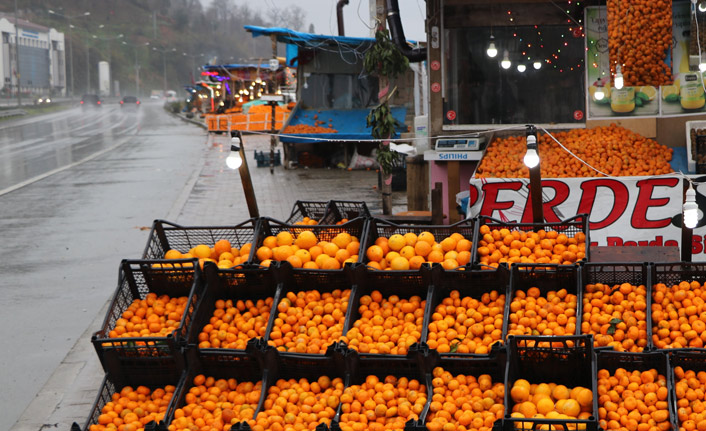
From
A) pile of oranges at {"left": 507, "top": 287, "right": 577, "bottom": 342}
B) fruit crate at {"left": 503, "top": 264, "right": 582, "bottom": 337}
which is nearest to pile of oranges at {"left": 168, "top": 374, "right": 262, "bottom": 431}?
pile of oranges at {"left": 507, "top": 287, "right": 577, "bottom": 342}

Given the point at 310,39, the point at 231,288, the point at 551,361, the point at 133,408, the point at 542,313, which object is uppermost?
the point at 310,39

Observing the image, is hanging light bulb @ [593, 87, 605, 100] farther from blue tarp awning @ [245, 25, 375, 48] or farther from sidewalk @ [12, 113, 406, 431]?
blue tarp awning @ [245, 25, 375, 48]

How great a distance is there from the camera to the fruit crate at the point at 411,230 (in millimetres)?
6970

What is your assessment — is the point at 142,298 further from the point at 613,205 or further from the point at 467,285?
the point at 613,205

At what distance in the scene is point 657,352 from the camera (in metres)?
5.27

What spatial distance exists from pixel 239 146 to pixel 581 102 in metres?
8.11

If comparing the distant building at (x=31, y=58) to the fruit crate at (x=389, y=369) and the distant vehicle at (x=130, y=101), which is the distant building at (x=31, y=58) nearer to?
the distant vehicle at (x=130, y=101)

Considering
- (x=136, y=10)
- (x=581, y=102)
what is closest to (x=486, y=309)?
(x=581, y=102)

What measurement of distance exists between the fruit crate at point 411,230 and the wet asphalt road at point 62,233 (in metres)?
3.38

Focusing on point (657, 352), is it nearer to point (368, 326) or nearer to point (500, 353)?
point (500, 353)

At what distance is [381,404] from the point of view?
5473mm

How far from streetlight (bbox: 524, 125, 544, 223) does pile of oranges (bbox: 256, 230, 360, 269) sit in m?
1.68

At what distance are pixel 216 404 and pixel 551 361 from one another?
245cm

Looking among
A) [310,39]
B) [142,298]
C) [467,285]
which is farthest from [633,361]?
[310,39]
